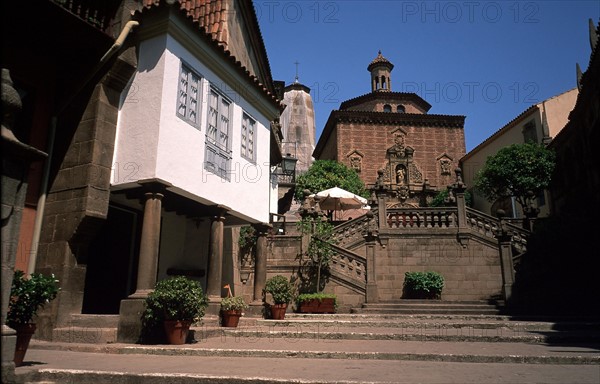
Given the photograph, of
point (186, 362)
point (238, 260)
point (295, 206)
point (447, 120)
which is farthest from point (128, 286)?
point (447, 120)

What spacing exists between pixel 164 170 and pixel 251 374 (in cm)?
546

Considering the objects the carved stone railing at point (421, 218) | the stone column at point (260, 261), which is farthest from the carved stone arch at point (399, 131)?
the stone column at point (260, 261)

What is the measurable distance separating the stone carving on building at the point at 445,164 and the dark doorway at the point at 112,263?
34338 millimetres

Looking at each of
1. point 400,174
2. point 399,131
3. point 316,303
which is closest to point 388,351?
point 316,303

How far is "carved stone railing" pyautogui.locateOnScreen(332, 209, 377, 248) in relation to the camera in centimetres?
1955

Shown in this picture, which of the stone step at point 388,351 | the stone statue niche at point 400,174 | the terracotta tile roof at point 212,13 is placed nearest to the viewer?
the stone step at point 388,351

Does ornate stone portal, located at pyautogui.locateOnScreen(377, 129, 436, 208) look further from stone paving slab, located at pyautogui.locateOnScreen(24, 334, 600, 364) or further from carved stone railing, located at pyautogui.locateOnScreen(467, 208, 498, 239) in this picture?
stone paving slab, located at pyautogui.locateOnScreen(24, 334, 600, 364)

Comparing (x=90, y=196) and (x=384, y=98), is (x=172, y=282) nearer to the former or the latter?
(x=90, y=196)

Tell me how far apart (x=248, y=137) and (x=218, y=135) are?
5.66 feet

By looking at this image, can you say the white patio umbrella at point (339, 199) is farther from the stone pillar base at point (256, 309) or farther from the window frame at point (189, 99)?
the window frame at point (189, 99)

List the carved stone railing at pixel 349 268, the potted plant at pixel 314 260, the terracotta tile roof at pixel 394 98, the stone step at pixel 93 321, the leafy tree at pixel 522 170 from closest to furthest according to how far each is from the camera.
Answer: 1. the stone step at pixel 93 321
2. the potted plant at pixel 314 260
3. the carved stone railing at pixel 349 268
4. the leafy tree at pixel 522 170
5. the terracotta tile roof at pixel 394 98

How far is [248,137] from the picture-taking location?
13203mm

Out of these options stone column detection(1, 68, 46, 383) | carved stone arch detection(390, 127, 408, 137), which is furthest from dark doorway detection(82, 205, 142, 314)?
carved stone arch detection(390, 127, 408, 137)

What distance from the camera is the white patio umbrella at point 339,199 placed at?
884 inches
